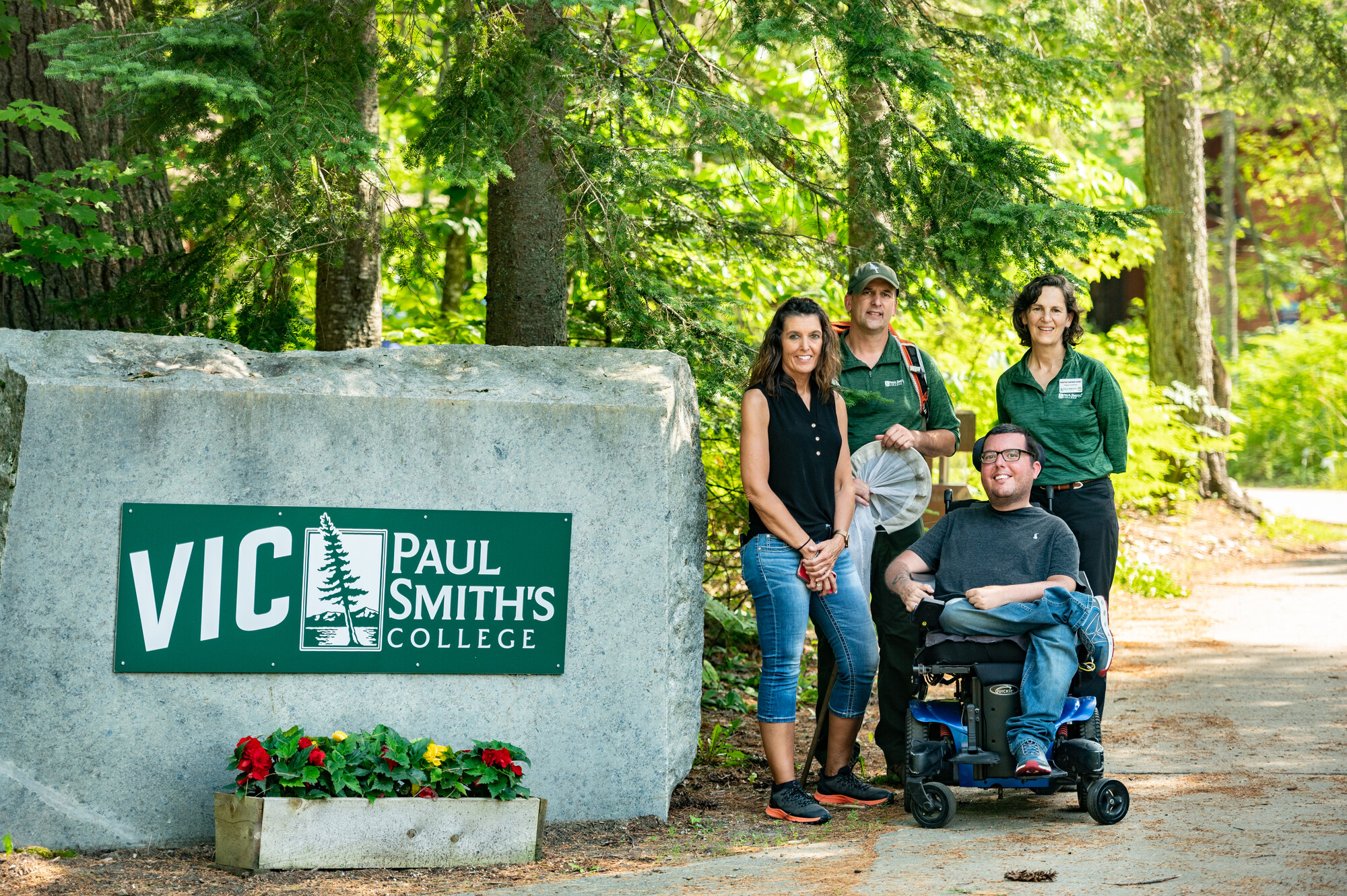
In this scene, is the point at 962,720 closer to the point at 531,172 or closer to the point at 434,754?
the point at 434,754

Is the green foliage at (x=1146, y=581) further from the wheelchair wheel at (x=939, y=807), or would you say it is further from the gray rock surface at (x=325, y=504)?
the gray rock surface at (x=325, y=504)

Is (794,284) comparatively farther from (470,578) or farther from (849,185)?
(470,578)

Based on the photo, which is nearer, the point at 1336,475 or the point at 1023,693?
the point at 1023,693

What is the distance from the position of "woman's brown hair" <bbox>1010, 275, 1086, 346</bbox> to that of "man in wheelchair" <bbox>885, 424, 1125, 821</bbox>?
0.63m

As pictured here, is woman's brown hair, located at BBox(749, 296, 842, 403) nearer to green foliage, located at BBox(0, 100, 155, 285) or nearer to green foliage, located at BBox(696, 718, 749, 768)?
green foliage, located at BBox(696, 718, 749, 768)

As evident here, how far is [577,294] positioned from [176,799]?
3692mm

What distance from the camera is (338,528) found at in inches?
176

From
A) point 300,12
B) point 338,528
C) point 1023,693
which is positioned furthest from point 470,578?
point 300,12

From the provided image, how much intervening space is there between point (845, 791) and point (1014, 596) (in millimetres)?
1110

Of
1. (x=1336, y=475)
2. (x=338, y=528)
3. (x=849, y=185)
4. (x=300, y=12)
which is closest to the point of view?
(x=338, y=528)

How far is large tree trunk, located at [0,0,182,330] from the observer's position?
6328mm

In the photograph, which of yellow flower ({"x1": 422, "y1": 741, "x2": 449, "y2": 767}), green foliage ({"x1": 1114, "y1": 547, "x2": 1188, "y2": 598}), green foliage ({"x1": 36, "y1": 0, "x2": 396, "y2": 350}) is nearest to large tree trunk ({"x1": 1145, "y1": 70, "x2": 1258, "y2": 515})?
green foliage ({"x1": 1114, "y1": 547, "x2": 1188, "y2": 598})

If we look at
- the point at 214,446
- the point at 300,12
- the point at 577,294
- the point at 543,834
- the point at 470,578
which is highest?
the point at 300,12

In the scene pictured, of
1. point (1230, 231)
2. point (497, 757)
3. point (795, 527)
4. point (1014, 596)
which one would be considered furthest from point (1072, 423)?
point (1230, 231)
